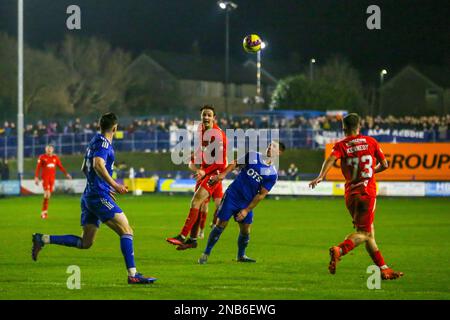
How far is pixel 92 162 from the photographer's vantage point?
40.7ft

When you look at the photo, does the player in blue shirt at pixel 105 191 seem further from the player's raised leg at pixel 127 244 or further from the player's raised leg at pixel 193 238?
the player's raised leg at pixel 193 238

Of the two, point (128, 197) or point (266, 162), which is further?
point (128, 197)

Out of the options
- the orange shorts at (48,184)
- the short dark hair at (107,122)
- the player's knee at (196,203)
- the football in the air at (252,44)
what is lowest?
the orange shorts at (48,184)

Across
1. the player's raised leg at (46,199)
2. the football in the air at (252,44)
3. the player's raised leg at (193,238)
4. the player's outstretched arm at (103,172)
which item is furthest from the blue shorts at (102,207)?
the player's raised leg at (46,199)

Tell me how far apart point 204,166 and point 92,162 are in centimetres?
500

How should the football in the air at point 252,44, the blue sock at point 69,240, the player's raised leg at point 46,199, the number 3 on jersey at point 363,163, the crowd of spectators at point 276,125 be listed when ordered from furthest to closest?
the crowd of spectators at point 276,125 → the player's raised leg at point 46,199 → the football in the air at point 252,44 → the blue sock at point 69,240 → the number 3 on jersey at point 363,163

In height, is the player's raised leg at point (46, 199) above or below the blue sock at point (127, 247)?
below

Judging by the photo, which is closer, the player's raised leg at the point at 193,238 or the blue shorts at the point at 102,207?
the blue shorts at the point at 102,207

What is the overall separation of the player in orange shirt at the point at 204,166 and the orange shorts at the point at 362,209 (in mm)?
3881

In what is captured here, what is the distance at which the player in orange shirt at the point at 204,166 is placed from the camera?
16312 millimetres

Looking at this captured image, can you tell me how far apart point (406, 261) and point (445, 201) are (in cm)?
2411

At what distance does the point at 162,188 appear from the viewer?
152 feet
